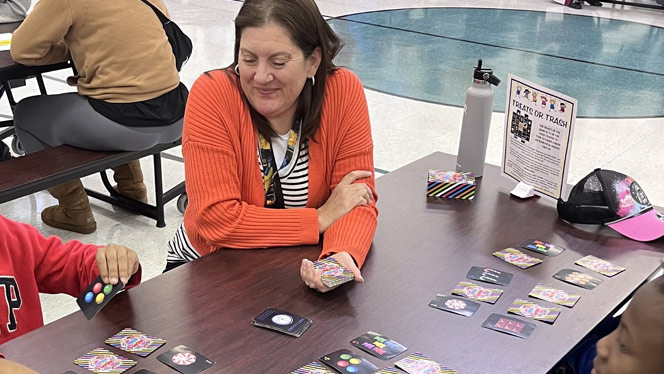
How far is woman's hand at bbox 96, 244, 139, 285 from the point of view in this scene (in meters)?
1.63

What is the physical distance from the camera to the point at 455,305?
167 centimetres

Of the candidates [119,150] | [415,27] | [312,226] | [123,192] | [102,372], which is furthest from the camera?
[415,27]

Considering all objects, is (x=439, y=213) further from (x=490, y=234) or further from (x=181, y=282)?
(x=181, y=282)

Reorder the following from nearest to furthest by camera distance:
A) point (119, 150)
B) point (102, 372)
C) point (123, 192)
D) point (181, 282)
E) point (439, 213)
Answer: point (102, 372) → point (181, 282) → point (439, 213) → point (119, 150) → point (123, 192)

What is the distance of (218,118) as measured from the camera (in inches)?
79.0

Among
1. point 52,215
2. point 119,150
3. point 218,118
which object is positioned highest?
point 218,118

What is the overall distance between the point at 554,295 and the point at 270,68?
0.85 meters

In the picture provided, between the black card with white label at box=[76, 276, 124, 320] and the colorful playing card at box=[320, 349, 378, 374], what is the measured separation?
16.9 inches

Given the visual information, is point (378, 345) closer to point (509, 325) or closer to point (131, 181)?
point (509, 325)

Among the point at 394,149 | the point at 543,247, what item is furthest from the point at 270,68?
the point at 394,149

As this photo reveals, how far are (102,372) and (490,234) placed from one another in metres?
1.02

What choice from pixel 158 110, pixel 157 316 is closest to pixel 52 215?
pixel 158 110

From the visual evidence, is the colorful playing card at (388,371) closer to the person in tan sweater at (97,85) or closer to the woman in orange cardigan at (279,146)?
the woman in orange cardigan at (279,146)

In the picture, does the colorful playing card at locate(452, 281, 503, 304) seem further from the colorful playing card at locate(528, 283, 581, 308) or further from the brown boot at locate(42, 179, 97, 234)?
the brown boot at locate(42, 179, 97, 234)
